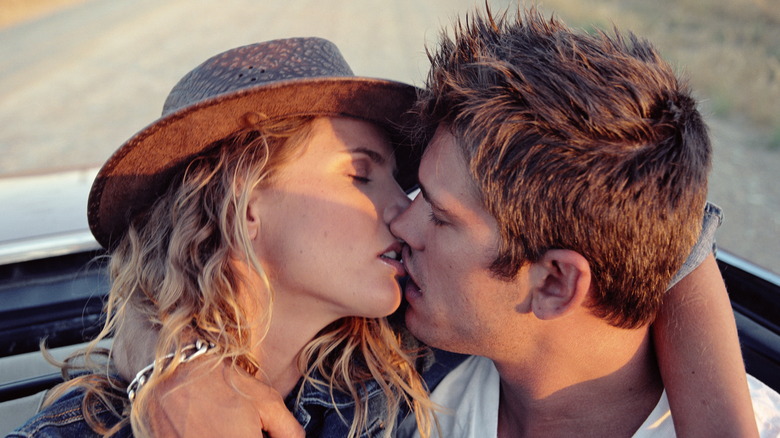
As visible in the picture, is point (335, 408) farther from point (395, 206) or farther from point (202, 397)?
point (395, 206)

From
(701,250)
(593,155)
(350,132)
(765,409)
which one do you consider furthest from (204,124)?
(765,409)

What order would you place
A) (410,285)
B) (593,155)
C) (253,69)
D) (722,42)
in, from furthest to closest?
(722,42)
(410,285)
(253,69)
(593,155)

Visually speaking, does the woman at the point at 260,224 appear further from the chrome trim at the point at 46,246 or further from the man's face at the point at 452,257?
the chrome trim at the point at 46,246

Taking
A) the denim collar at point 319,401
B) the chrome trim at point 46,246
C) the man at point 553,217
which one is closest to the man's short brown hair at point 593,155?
the man at point 553,217

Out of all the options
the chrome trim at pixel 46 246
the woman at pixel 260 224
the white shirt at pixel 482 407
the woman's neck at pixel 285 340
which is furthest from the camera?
the chrome trim at pixel 46 246

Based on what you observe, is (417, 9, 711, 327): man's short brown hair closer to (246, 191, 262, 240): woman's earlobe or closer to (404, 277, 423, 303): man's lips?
(404, 277, 423, 303): man's lips

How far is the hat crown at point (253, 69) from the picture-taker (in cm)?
199

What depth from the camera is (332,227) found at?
2.15 meters

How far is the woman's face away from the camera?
214 cm

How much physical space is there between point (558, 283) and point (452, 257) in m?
0.30

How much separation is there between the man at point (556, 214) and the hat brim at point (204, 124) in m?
0.19

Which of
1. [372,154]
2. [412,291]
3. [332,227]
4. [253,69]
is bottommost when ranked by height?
[412,291]

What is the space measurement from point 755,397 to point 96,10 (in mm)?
16353

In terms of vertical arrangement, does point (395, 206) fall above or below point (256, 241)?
above
